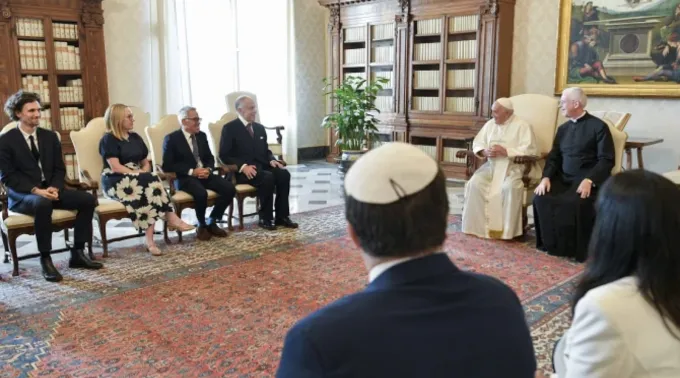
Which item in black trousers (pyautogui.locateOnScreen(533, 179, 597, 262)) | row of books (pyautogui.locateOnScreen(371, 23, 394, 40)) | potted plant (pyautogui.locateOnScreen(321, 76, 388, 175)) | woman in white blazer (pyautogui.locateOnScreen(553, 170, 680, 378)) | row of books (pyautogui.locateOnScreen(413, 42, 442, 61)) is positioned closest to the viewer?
woman in white blazer (pyautogui.locateOnScreen(553, 170, 680, 378))

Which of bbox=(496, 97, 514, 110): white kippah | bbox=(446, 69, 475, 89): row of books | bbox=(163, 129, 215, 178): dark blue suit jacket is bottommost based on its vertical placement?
bbox=(163, 129, 215, 178): dark blue suit jacket

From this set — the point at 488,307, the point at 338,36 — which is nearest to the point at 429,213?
the point at 488,307

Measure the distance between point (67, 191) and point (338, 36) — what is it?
218 inches

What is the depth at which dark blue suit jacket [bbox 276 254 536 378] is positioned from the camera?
0.87 metres

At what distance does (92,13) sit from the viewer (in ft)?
21.4

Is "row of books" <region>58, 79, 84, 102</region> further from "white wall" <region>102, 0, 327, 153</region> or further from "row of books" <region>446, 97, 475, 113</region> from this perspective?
"row of books" <region>446, 97, 475, 113</region>

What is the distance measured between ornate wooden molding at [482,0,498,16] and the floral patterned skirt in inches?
177

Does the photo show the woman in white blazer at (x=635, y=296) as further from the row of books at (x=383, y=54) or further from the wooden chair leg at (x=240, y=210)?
the row of books at (x=383, y=54)

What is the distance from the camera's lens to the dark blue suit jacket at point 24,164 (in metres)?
3.97

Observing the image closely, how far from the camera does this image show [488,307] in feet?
3.21

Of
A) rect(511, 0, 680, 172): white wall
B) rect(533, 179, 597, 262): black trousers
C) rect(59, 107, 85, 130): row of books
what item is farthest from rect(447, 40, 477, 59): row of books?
rect(59, 107, 85, 130): row of books

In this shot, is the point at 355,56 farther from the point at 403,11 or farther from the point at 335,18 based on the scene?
the point at 403,11

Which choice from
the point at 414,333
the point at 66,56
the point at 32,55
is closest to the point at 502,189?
the point at 414,333

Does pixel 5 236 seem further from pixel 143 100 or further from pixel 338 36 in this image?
pixel 338 36
